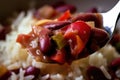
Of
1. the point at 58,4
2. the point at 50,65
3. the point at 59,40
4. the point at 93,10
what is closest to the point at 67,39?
the point at 59,40

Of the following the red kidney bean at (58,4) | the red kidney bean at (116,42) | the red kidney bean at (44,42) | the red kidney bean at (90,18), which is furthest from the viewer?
the red kidney bean at (58,4)

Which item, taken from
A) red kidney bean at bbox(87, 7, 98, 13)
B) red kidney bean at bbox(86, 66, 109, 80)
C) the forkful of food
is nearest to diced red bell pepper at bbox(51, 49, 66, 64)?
the forkful of food

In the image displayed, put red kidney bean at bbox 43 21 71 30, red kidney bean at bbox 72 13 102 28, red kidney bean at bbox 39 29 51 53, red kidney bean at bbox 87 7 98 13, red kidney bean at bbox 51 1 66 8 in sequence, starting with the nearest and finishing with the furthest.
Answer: red kidney bean at bbox 39 29 51 53, red kidney bean at bbox 43 21 71 30, red kidney bean at bbox 72 13 102 28, red kidney bean at bbox 87 7 98 13, red kidney bean at bbox 51 1 66 8

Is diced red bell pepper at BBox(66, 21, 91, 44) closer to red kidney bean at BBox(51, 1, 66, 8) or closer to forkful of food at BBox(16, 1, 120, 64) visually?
forkful of food at BBox(16, 1, 120, 64)

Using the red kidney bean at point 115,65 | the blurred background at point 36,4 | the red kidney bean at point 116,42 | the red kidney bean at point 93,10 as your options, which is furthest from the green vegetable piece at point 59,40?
the blurred background at point 36,4

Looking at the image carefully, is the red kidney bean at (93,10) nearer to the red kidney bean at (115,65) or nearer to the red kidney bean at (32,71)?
the red kidney bean at (115,65)

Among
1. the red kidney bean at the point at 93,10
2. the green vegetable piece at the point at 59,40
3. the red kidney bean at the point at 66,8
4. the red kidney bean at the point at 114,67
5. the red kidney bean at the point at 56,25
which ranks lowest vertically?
the red kidney bean at the point at 114,67

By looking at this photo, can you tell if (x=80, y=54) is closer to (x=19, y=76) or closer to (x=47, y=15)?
(x=19, y=76)
